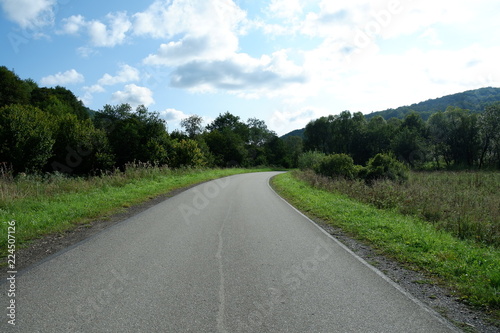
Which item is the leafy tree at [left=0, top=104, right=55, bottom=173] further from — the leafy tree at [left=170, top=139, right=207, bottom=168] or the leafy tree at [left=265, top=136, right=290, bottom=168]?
the leafy tree at [left=265, top=136, right=290, bottom=168]

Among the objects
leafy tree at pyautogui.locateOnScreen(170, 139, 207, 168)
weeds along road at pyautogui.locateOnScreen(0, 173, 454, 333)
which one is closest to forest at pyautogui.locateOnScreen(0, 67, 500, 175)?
leafy tree at pyautogui.locateOnScreen(170, 139, 207, 168)

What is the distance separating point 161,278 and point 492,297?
4.81m

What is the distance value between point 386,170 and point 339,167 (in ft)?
15.3

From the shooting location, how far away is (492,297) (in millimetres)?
4172

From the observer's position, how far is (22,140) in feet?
84.8

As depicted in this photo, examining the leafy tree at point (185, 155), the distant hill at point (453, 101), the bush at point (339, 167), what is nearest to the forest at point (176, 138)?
the leafy tree at point (185, 155)

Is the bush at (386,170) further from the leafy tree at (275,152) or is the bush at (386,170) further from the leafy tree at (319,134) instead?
the leafy tree at (319,134)

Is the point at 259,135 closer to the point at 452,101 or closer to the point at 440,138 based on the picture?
the point at 440,138

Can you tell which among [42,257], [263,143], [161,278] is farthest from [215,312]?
[263,143]

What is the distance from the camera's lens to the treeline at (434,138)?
5178cm

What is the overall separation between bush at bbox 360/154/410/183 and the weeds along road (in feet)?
60.5

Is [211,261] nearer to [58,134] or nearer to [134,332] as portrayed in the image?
[134,332]

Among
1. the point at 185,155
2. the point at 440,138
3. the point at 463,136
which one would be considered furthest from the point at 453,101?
the point at 185,155

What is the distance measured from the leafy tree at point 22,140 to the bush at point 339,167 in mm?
26288
